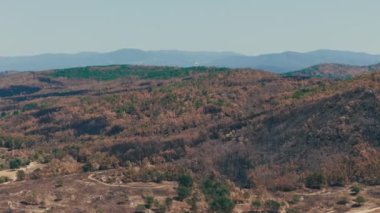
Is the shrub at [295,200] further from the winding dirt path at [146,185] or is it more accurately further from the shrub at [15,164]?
the shrub at [15,164]

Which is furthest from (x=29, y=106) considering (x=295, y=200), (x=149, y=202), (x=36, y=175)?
(x=295, y=200)

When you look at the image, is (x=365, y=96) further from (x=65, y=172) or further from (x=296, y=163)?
(x=65, y=172)

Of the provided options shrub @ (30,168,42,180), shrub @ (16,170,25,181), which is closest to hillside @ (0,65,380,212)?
shrub @ (30,168,42,180)

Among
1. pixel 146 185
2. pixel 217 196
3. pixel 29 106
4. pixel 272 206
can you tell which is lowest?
pixel 146 185

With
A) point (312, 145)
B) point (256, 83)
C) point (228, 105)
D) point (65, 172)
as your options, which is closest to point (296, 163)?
point (312, 145)

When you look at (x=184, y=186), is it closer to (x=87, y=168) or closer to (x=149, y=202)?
(x=149, y=202)
